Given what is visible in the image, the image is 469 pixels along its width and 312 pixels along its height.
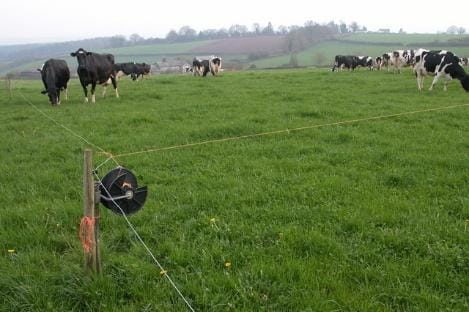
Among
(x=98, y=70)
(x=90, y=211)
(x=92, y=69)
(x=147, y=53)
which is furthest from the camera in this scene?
(x=147, y=53)

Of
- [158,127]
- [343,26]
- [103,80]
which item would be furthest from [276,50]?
[158,127]

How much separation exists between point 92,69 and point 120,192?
1504 cm

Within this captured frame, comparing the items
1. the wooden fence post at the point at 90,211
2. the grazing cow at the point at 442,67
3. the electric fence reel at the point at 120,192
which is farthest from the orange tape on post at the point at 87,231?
the grazing cow at the point at 442,67

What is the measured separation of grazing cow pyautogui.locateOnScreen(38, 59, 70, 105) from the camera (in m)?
17.5

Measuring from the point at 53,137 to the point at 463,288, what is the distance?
31.8ft

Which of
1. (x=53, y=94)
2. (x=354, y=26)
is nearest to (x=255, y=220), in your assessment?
(x=53, y=94)

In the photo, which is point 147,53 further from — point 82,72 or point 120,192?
point 120,192

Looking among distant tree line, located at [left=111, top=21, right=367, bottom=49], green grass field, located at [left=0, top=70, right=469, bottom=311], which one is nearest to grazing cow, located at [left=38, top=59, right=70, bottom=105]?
green grass field, located at [left=0, top=70, right=469, bottom=311]

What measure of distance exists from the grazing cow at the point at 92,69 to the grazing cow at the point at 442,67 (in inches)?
528

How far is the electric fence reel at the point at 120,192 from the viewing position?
437 cm

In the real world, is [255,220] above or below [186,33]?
below

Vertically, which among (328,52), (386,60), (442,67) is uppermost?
(328,52)

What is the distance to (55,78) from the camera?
18.0m

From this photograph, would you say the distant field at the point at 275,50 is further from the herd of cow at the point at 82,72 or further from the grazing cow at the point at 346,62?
the herd of cow at the point at 82,72
